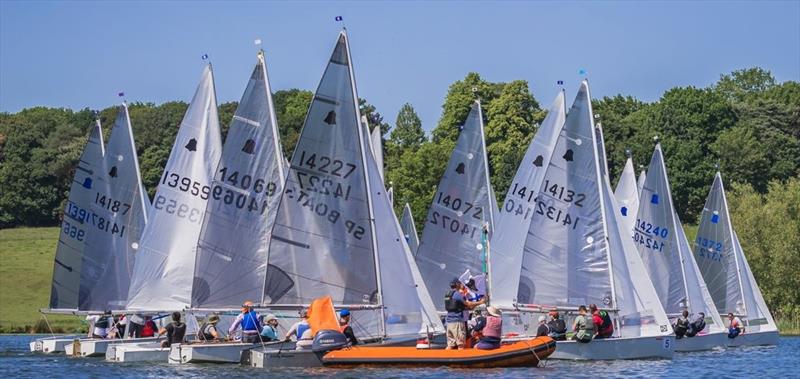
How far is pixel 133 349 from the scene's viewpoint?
129ft

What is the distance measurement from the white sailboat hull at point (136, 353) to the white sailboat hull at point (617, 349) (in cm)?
1002

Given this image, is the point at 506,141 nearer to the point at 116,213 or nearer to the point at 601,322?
the point at 116,213

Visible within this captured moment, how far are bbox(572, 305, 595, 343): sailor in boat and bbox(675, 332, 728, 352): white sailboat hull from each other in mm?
9881

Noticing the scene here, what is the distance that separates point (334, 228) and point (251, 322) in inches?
118

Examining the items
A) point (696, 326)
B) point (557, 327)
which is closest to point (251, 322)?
point (557, 327)

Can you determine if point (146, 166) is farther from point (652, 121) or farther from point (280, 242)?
point (280, 242)

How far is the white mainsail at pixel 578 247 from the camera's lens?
39344 mm

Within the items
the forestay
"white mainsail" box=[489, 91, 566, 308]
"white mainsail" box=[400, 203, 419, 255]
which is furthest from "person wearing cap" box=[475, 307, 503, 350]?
"white mainsail" box=[400, 203, 419, 255]

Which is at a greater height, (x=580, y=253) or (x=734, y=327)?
(x=580, y=253)

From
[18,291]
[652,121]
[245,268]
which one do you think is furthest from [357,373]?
[652,121]

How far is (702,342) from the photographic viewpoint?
47.9 meters

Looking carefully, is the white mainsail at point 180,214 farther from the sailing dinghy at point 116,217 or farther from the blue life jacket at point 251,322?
the blue life jacket at point 251,322

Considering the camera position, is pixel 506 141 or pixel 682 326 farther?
pixel 506 141

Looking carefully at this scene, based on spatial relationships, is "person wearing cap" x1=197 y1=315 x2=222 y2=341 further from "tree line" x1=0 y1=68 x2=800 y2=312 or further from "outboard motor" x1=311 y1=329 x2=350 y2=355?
"tree line" x1=0 y1=68 x2=800 y2=312
